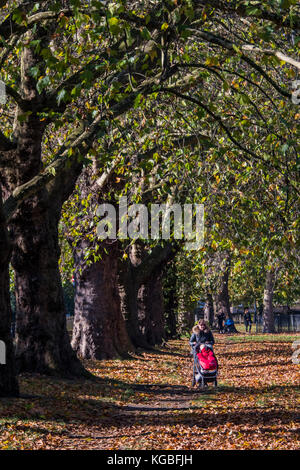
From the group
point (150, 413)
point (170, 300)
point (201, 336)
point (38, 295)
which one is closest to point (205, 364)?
point (201, 336)

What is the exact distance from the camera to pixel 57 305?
15188mm

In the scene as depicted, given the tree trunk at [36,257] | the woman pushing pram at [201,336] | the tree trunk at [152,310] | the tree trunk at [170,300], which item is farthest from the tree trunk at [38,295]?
the tree trunk at [170,300]

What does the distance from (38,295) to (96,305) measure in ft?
21.4

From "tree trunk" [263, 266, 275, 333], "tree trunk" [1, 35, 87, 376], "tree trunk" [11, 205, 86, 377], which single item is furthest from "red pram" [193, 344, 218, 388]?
"tree trunk" [263, 266, 275, 333]

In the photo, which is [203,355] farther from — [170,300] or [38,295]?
[170,300]

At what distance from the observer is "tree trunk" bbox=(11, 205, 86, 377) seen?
1452 cm

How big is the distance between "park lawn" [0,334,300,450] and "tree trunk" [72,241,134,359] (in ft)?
6.62

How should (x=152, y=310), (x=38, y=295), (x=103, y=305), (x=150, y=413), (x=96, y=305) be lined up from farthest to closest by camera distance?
(x=152, y=310) < (x=103, y=305) < (x=96, y=305) < (x=38, y=295) < (x=150, y=413)

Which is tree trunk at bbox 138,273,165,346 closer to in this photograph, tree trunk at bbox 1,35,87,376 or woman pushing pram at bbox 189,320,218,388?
woman pushing pram at bbox 189,320,218,388

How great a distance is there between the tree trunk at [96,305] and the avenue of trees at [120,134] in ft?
0.14

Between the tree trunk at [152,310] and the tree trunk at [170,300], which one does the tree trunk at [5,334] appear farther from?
the tree trunk at [170,300]

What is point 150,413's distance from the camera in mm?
12406

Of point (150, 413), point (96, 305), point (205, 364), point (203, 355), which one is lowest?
point (150, 413)

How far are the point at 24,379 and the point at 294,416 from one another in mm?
5708
